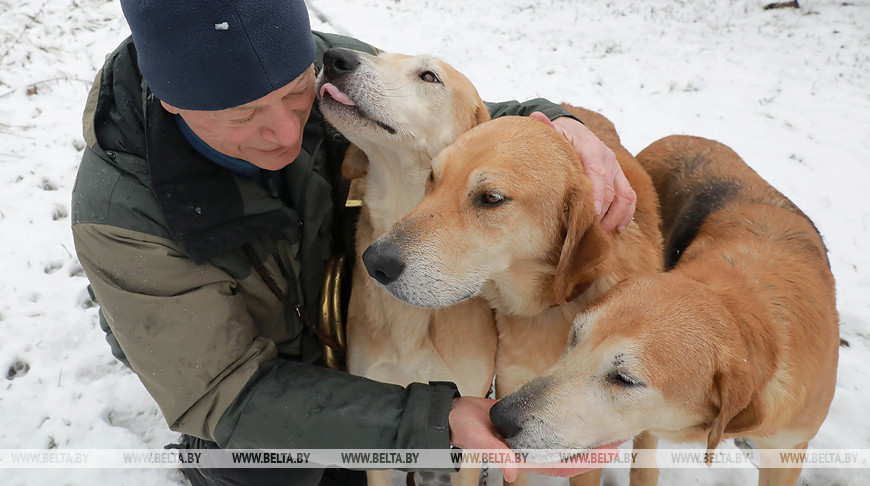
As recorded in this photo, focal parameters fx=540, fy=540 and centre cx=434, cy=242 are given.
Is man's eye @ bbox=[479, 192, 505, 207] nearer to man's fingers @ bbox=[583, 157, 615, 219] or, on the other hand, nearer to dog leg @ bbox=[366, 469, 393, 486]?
man's fingers @ bbox=[583, 157, 615, 219]

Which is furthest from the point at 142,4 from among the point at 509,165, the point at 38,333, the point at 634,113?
the point at 634,113

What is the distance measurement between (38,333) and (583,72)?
6878 mm

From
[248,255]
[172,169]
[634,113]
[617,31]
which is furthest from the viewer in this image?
[617,31]

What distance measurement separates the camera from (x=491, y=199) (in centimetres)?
206

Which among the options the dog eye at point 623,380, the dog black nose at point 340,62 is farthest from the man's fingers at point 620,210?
the dog black nose at point 340,62

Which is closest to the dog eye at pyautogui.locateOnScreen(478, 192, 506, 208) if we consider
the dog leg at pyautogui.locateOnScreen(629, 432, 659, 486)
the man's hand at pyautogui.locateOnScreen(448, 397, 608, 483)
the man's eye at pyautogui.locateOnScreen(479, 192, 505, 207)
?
the man's eye at pyautogui.locateOnScreen(479, 192, 505, 207)

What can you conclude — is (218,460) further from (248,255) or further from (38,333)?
(38,333)

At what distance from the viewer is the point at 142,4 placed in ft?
5.47

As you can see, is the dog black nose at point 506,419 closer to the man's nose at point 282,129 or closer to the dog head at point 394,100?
the dog head at point 394,100

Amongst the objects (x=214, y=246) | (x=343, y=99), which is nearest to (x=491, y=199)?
(x=343, y=99)

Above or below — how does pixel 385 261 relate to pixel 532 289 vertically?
above

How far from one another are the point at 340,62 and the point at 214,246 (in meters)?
0.92

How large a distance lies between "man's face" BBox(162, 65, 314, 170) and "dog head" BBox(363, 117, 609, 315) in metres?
0.55

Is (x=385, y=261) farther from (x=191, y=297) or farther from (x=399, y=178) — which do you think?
(x=191, y=297)
